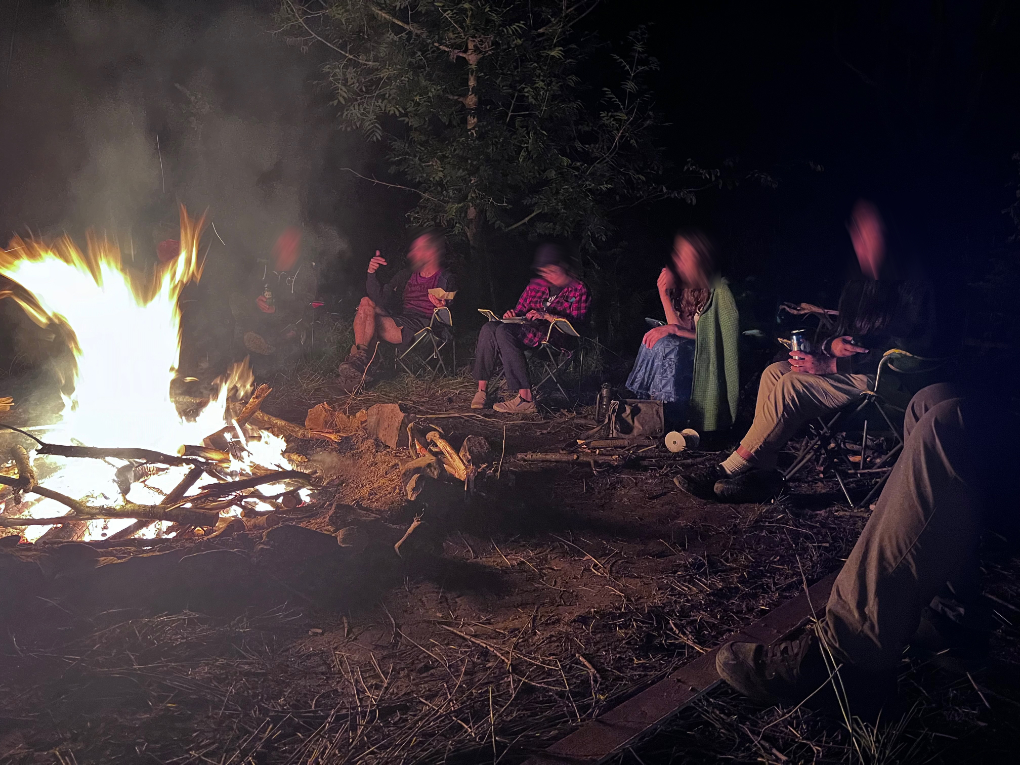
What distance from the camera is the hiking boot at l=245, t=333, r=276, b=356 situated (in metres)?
7.41

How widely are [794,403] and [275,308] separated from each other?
5694mm

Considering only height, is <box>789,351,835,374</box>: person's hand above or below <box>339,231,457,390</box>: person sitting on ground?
below

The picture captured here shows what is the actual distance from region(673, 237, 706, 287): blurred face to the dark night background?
205 cm

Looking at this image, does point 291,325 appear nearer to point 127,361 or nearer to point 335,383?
point 335,383

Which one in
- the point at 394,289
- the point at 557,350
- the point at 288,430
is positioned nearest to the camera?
the point at 288,430

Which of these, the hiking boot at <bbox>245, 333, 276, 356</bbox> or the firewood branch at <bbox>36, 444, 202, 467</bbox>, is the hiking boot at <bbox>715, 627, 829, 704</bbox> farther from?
the hiking boot at <bbox>245, 333, 276, 356</bbox>

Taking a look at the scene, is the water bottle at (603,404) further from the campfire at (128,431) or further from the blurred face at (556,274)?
the campfire at (128,431)

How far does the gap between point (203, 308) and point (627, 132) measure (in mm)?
4753

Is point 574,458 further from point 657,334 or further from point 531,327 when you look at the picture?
point 531,327

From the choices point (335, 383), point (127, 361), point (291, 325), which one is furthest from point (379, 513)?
point (291, 325)

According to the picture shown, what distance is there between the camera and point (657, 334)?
5.32 metres

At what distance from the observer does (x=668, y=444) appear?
189 inches

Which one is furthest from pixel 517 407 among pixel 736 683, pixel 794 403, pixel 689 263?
pixel 736 683

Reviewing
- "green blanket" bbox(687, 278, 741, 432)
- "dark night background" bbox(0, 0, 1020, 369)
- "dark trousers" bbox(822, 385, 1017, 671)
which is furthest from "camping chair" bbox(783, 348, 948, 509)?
"dark night background" bbox(0, 0, 1020, 369)
